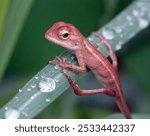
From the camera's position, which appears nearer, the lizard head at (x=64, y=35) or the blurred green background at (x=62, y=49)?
the lizard head at (x=64, y=35)

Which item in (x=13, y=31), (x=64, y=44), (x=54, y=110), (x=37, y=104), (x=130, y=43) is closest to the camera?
(x=37, y=104)

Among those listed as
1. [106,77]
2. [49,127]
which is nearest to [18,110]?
[49,127]

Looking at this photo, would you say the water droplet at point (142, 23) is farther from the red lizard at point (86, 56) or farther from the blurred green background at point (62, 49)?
the blurred green background at point (62, 49)

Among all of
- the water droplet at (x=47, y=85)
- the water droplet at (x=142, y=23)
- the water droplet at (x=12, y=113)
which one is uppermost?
the water droplet at (x=142, y=23)

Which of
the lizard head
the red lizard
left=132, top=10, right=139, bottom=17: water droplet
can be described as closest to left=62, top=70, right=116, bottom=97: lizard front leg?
the red lizard

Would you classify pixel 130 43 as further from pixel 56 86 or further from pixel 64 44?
pixel 56 86

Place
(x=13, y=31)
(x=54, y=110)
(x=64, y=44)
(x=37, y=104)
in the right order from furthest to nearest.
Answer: (x=54, y=110) → (x=64, y=44) → (x=13, y=31) → (x=37, y=104)

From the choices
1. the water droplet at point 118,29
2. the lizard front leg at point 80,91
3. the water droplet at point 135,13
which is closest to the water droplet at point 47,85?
the lizard front leg at point 80,91
